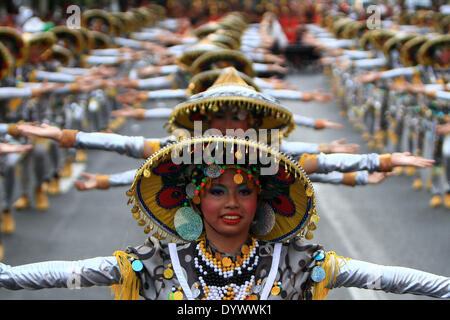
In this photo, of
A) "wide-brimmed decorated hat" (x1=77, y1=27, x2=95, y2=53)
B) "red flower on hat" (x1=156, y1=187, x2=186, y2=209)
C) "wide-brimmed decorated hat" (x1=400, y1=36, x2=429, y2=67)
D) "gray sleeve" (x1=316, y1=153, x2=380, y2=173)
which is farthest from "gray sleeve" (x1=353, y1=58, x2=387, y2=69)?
"red flower on hat" (x1=156, y1=187, x2=186, y2=209)

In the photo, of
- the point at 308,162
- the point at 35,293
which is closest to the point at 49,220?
the point at 35,293

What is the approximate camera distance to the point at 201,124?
4.49m

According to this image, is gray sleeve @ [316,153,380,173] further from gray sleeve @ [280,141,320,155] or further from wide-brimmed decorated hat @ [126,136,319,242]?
wide-brimmed decorated hat @ [126,136,319,242]

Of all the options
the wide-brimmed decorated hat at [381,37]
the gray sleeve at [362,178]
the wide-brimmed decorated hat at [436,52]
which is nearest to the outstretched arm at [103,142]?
the gray sleeve at [362,178]

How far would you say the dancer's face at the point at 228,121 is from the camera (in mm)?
4301

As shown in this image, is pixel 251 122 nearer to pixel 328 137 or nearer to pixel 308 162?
pixel 308 162

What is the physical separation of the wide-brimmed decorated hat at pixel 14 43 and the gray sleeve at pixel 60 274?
5.58 metres

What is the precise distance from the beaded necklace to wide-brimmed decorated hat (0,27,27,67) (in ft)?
18.6

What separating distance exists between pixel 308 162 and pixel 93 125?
740cm

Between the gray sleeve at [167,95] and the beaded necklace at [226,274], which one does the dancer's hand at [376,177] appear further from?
the gray sleeve at [167,95]

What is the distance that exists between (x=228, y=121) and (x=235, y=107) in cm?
19

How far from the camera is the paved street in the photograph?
5.87 m

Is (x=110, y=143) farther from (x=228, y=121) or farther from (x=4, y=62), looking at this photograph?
(x=4, y=62)
